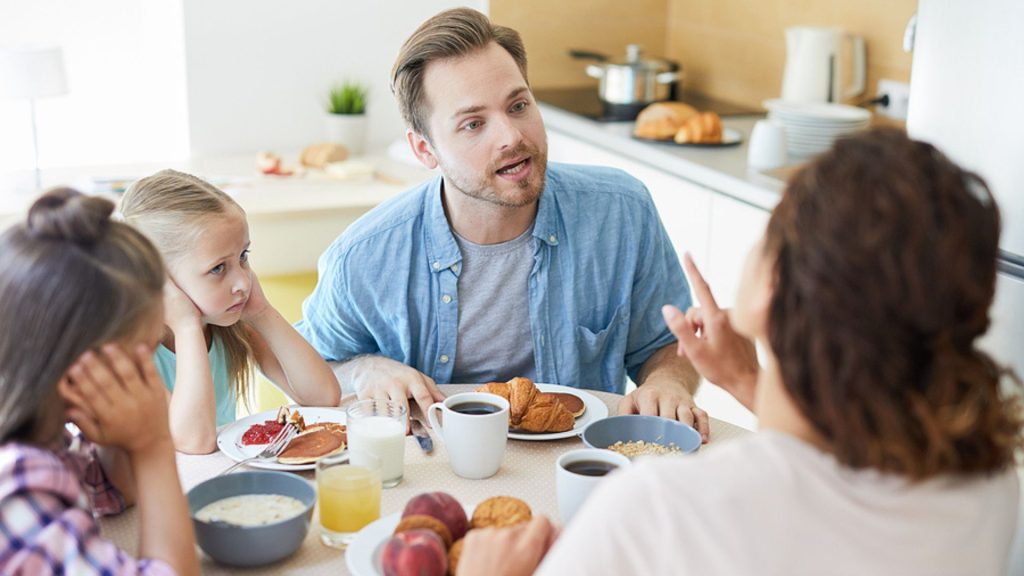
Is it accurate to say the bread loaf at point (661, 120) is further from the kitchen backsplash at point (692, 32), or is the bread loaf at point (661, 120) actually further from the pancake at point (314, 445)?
the pancake at point (314, 445)

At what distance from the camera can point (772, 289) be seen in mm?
935

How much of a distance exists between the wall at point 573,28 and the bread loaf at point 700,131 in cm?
88

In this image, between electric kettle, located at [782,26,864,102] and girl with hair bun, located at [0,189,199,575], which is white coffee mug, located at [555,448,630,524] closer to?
girl with hair bun, located at [0,189,199,575]

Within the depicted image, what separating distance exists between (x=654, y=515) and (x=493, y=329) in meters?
1.07

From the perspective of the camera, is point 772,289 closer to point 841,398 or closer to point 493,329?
point 841,398

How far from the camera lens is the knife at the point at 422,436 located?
5.01ft

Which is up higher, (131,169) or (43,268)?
(43,268)

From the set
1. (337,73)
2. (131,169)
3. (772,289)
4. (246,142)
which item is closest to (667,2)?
(337,73)

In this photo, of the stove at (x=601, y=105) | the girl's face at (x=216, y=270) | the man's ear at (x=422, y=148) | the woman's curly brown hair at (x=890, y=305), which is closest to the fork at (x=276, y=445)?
the girl's face at (x=216, y=270)

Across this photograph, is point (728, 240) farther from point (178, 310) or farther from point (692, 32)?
point (178, 310)

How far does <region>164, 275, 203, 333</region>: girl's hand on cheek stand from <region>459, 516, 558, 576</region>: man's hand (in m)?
0.65

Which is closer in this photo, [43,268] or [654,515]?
[654,515]

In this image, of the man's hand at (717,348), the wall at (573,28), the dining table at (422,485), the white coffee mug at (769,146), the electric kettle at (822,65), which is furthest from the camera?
the wall at (573,28)

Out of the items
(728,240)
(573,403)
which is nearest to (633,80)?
(728,240)
